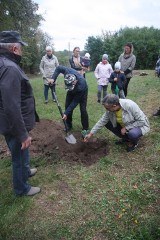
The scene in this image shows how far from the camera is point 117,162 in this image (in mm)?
4449

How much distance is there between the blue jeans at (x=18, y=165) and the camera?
3.20 meters

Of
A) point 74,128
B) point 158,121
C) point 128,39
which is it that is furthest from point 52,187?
point 128,39

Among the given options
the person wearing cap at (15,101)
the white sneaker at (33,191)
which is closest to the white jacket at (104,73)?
the white sneaker at (33,191)

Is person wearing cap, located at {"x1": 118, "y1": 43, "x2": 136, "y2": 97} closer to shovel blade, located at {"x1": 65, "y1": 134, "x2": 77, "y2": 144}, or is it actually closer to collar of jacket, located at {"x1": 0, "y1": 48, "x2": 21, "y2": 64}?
shovel blade, located at {"x1": 65, "y1": 134, "x2": 77, "y2": 144}

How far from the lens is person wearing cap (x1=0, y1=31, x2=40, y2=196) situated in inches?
110

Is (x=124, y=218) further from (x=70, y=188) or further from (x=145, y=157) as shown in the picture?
(x=145, y=157)

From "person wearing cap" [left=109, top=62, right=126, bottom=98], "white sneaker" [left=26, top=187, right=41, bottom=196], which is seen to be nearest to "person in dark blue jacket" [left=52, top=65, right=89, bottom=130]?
"white sneaker" [left=26, top=187, right=41, bottom=196]

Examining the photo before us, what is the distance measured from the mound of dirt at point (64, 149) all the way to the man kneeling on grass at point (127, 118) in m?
0.33

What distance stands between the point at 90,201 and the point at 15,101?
1658mm

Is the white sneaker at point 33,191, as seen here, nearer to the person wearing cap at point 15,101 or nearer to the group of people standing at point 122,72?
the person wearing cap at point 15,101

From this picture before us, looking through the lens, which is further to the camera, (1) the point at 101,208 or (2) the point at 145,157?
(2) the point at 145,157

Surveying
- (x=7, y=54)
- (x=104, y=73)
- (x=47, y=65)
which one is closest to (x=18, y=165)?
(x=7, y=54)

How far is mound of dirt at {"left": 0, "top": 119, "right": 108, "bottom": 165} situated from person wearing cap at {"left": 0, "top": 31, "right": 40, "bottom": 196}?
4.30 feet

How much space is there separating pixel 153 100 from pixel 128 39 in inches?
660
